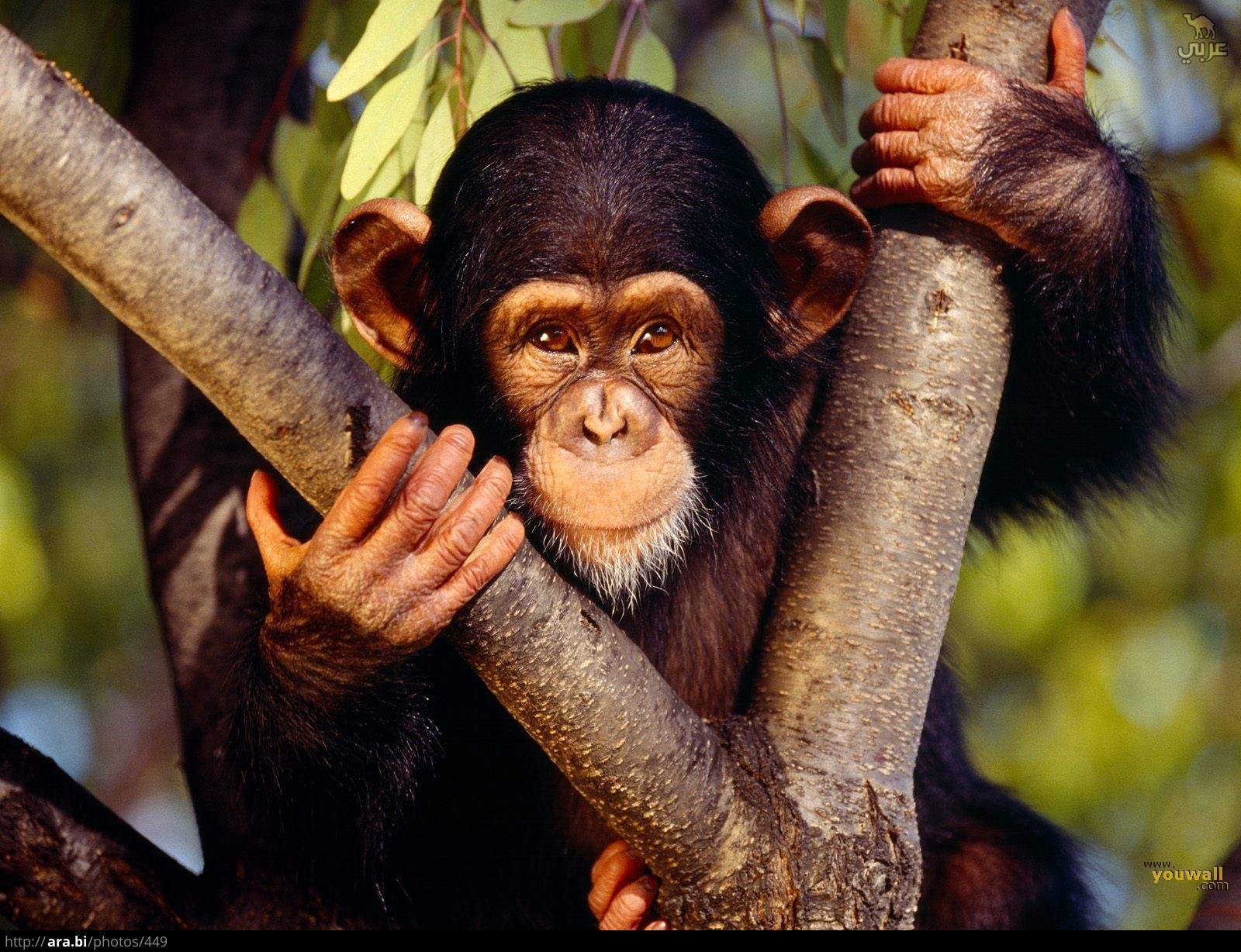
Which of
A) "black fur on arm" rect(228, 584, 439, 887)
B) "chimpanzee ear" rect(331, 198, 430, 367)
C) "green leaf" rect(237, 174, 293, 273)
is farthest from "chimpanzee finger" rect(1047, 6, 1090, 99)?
"green leaf" rect(237, 174, 293, 273)

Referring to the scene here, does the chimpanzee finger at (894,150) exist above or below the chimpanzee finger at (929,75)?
below

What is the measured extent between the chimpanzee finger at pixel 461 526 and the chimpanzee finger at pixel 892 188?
1298 millimetres

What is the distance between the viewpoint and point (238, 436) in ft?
13.8

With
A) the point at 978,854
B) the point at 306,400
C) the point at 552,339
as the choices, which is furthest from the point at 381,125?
the point at 978,854

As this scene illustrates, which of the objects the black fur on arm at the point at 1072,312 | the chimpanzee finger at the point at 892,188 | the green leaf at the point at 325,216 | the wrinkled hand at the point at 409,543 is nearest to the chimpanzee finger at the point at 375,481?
the wrinkled hand at the point at 409,543

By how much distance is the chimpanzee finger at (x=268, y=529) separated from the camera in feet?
7.91

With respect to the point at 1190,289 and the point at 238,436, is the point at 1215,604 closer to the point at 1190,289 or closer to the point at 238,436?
the point at 1190,289

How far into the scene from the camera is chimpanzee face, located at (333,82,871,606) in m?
3.00

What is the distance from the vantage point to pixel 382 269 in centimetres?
329

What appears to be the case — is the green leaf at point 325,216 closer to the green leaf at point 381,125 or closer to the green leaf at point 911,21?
the green leaf at point 381,125

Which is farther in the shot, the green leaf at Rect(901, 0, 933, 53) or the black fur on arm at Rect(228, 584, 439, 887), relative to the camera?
the green leaf at Rect(901, 0, 933, 53)

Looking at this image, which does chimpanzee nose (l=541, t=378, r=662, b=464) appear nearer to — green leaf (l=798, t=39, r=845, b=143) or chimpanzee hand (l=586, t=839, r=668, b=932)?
chimpanzee hand (l=586, t=839, r=668, b=932)

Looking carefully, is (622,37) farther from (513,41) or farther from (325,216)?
(325,216)

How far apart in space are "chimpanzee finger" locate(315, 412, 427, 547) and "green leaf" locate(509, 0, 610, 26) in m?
1.48
